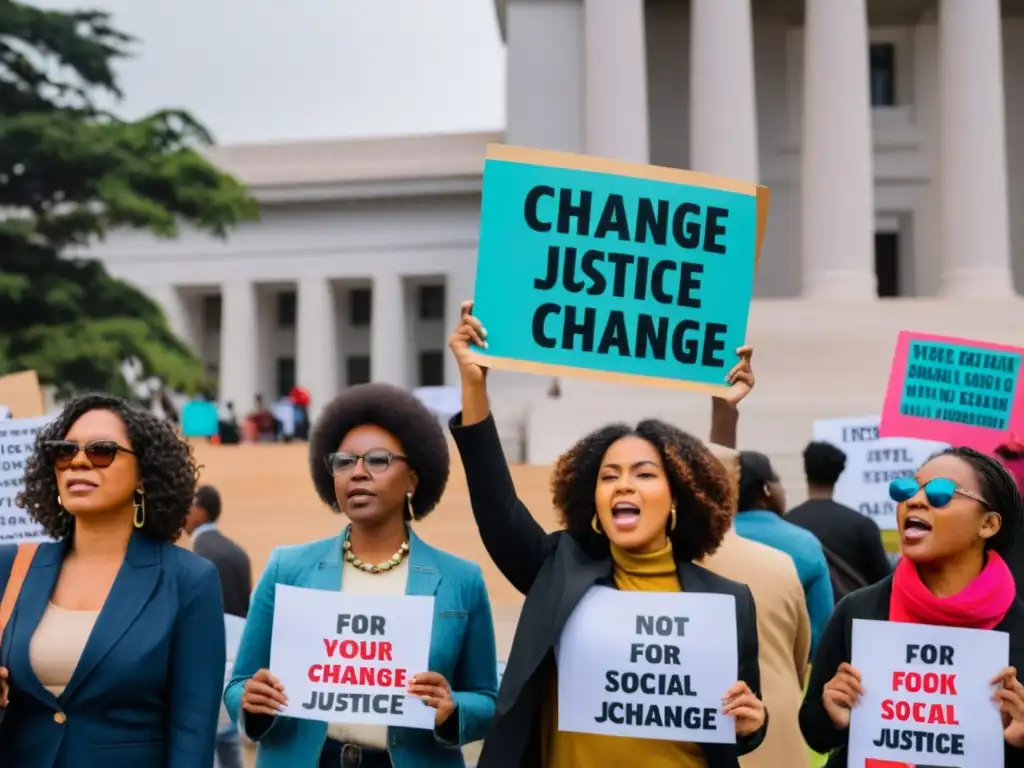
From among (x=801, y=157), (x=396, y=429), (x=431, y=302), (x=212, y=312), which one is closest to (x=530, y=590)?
(x=396, y=429)

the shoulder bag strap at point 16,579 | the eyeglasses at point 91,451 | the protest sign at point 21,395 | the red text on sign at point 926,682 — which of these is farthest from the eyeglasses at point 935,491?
the protest sign at point 21,395

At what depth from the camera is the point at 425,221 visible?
51.5 metres

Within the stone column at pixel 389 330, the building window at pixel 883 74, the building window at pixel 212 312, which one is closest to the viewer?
the building window at pixel 883 74

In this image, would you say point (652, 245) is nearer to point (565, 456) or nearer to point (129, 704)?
point (565, 456)

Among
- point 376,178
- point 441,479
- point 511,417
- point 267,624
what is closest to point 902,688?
point 441,479

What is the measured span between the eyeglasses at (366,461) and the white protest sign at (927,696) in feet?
5.25

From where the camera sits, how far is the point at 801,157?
33.5 meters

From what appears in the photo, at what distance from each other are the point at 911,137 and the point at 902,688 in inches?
1301

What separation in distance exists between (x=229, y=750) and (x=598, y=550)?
3866 mm

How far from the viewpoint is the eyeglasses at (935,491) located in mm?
4180

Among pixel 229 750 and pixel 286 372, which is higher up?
pixel 286 372

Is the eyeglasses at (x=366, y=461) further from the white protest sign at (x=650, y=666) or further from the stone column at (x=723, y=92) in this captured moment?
the stone column at (x=723, y=92)

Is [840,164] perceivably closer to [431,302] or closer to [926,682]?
[926,682]

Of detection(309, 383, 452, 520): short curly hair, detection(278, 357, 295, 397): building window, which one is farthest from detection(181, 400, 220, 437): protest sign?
detection(278, 357, 295, 397): building window
